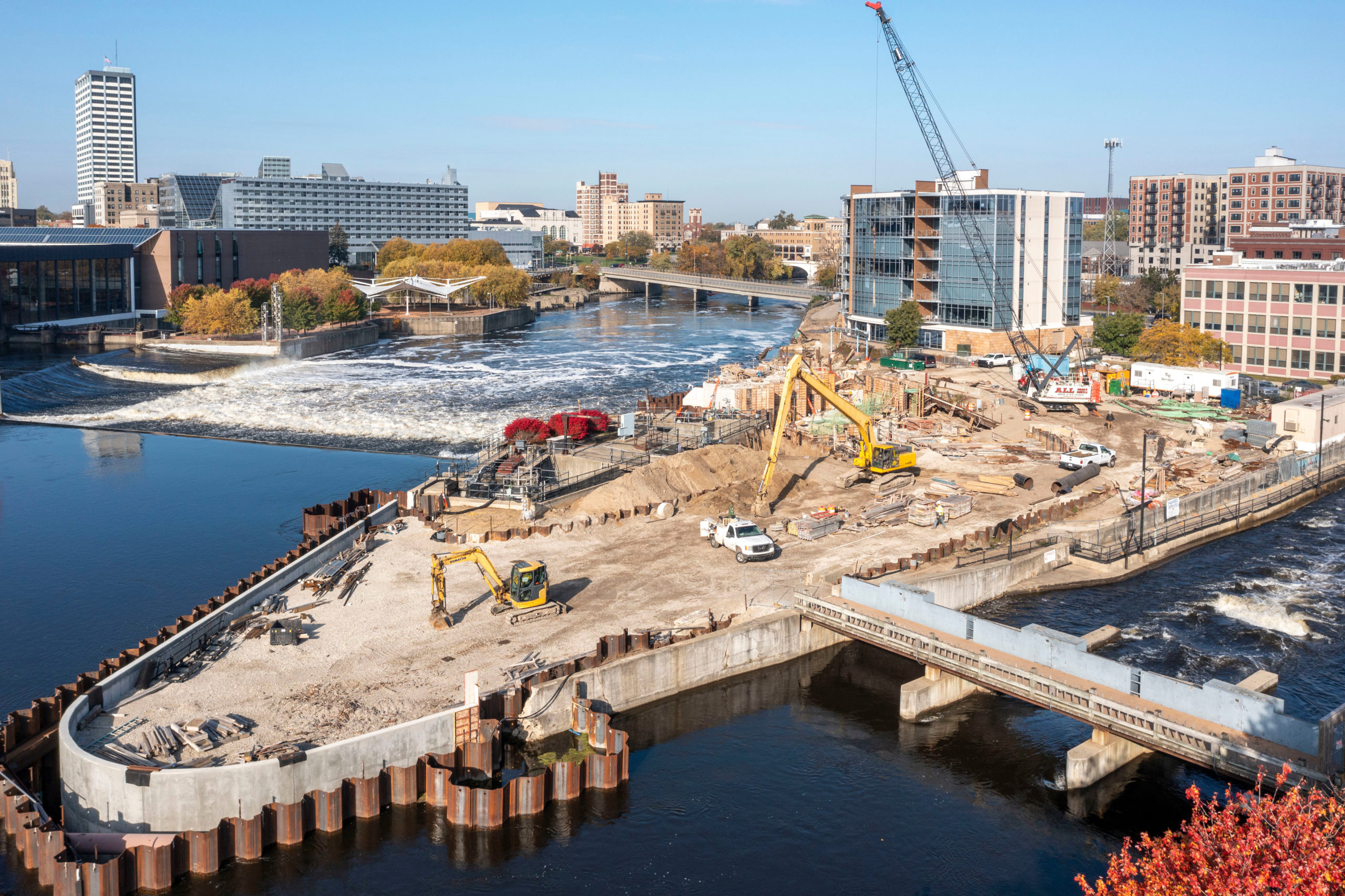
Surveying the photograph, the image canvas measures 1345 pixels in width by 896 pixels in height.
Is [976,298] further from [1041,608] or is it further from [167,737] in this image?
[167,737]

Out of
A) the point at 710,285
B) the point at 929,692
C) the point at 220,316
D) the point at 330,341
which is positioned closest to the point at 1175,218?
the point at 710,285

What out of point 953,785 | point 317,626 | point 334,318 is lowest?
point 953,785

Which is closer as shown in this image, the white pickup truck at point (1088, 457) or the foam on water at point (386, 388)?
the white pickup truck at point (1088, 457)

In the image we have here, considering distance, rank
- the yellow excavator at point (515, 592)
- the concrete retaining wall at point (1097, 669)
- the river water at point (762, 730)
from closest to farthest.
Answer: the river water at point (762, 730) < the concrete retaining wall at point (1097, 669) < the yellow excavator at point (515, 592)

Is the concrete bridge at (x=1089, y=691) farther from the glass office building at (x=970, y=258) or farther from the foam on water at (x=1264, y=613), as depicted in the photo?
the glass office building at (x=970, y=258)

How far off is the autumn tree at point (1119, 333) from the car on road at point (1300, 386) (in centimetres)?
1131

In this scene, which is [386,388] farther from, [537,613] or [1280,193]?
[1280,193]

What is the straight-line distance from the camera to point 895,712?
2822 cm

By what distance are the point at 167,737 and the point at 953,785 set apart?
52.2ft

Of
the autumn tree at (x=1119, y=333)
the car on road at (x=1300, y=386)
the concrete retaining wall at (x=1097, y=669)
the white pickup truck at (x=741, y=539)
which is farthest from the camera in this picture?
the autumn tree at (x=1119, y=333)

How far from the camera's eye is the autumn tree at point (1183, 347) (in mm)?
71812

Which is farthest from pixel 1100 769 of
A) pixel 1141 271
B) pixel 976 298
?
pixel 1141 271

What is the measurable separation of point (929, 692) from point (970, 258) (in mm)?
62006

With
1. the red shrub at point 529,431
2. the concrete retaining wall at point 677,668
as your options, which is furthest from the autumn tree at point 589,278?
the concrete retaining wall at point 677,668
